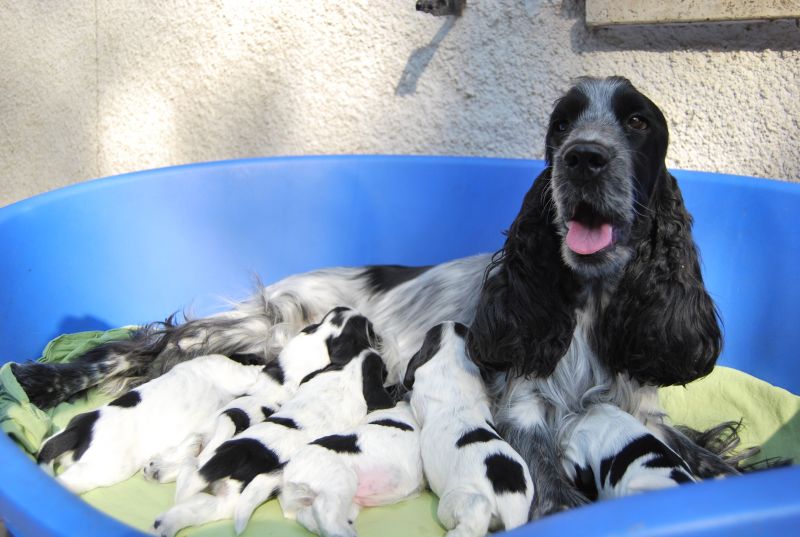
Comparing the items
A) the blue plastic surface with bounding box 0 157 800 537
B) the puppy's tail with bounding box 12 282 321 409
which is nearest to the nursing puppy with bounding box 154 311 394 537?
the puppy's tail with bounding box 12 282 321 409

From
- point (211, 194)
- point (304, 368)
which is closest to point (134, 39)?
point (211, 194)

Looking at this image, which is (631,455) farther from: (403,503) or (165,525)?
(165,525)

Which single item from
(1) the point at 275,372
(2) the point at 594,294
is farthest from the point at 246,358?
(2) the point at 594,294

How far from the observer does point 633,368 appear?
7.27ft

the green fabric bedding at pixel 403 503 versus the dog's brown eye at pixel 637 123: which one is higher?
the dog's brown eye at pixel 637 123

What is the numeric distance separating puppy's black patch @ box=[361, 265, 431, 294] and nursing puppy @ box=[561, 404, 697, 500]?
1.08 m

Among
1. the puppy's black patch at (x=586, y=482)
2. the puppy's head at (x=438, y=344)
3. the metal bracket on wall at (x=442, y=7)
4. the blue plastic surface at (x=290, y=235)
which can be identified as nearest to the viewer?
the puppy's black patch at (x=586, y=482)

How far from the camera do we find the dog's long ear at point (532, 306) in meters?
2.22

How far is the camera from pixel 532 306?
7.32 feet

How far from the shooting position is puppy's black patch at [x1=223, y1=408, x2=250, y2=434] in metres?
2.17

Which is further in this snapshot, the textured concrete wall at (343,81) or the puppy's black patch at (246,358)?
the textured concrete wall at (343,81)

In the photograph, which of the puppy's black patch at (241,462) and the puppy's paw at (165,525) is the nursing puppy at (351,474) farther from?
the puppy's paw at (165,525)

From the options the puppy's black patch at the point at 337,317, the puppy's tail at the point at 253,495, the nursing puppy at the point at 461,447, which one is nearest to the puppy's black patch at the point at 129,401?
the puppy's tail at the point at 253,495

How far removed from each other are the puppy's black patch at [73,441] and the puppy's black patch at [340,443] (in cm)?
60
